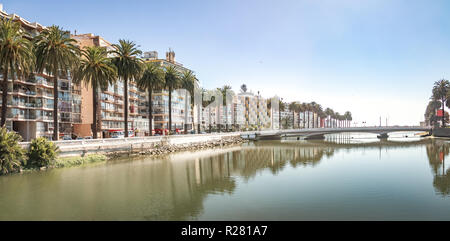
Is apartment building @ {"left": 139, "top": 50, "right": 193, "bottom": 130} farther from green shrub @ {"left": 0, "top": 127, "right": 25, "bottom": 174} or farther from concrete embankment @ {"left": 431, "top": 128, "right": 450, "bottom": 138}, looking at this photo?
concrete embankment @ {"left": 431, "top": 128, "right": 450, "bottom": 138}

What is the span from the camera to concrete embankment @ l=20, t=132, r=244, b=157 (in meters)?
41.3

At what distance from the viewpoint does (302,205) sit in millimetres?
19938

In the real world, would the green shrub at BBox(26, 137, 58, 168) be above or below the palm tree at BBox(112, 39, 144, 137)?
below

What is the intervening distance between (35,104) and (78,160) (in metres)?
30.5

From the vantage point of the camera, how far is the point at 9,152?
3038 centimetres

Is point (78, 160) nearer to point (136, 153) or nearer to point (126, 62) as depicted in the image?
point (136, 153)

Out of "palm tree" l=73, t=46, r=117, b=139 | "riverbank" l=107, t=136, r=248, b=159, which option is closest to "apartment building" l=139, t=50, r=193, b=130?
"riverbank" l=107, t=136, r=248, b=159

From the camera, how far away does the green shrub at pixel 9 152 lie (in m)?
29.9

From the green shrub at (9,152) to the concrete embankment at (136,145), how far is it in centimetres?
356

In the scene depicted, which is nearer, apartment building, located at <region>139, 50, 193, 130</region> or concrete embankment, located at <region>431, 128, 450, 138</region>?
apartment building, located at <region>139, 50, 193, 130</region>

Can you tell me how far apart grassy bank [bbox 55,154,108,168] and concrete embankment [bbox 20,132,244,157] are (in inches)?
42.2

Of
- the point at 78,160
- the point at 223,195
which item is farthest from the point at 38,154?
the point at 223,195
